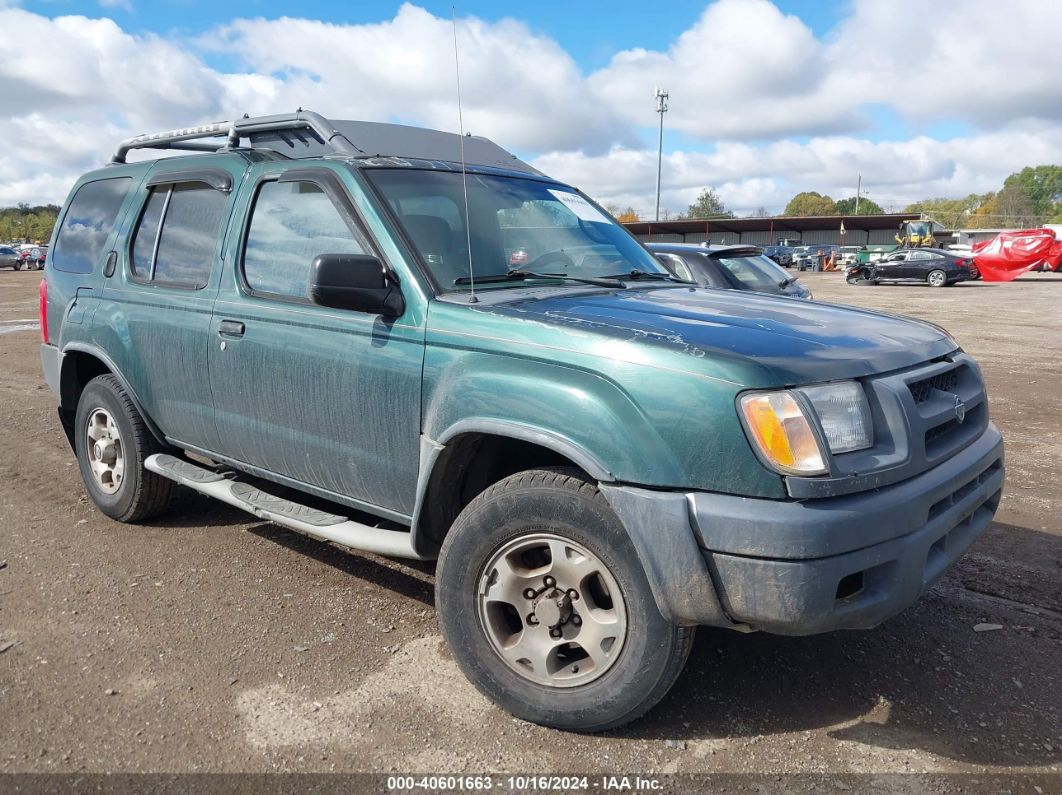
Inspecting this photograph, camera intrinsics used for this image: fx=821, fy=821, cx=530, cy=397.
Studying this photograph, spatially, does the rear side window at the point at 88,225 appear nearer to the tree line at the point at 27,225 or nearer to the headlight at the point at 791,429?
the headlight at the point at 791,429

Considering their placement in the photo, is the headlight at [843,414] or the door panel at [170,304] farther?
the door panel at [170,304]

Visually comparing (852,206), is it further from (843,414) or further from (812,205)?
(843,414)

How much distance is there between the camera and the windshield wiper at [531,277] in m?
3.25

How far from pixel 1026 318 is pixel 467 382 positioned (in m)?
18.6

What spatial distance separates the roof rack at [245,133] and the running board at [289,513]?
160cm

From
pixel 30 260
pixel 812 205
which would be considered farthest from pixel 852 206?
pixel 30 260

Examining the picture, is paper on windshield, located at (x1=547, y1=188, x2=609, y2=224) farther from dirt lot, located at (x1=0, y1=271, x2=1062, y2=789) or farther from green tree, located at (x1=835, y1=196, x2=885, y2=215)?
green tree, located at (x1=835, y1=196, x2=885, y2=215)

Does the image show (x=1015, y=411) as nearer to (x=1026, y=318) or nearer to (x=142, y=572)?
(x=142, y=572)

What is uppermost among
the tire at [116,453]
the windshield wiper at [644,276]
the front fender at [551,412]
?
the windshield wiper at [644,276]

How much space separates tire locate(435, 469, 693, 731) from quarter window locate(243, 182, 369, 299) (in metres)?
1.28

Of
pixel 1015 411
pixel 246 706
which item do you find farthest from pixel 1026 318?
pixel 246 706

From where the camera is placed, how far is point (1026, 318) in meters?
17.8

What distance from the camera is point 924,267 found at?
30.9m

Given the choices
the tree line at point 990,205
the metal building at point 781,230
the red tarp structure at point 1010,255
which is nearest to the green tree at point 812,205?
the tree line at point 990,205
